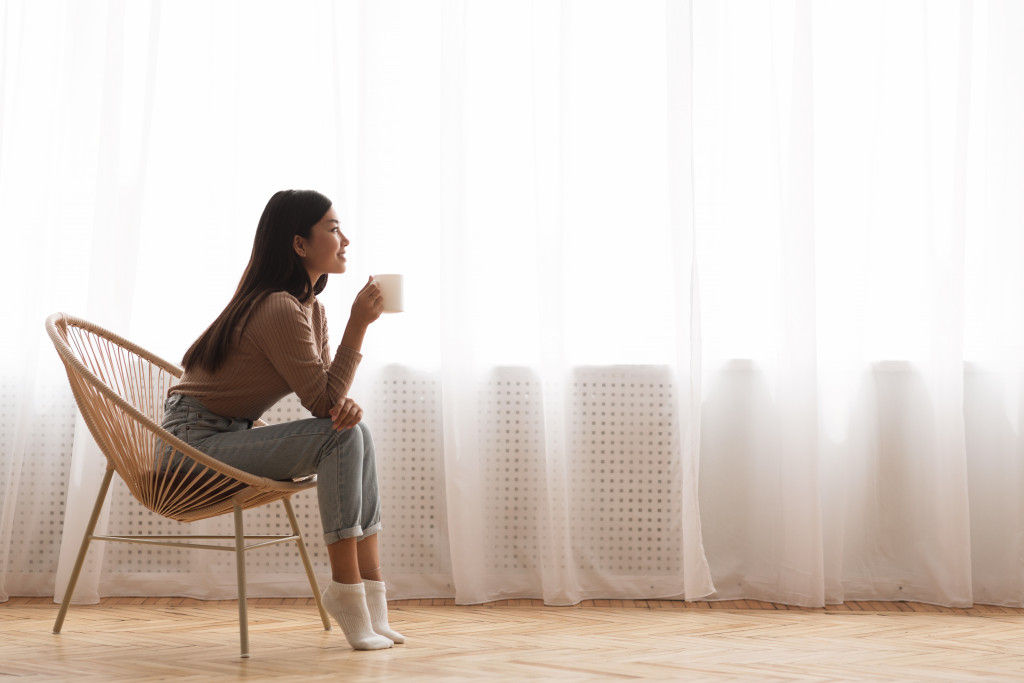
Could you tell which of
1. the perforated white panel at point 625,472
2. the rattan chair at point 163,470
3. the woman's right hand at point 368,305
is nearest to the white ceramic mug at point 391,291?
the woman's right hand at point 368,305

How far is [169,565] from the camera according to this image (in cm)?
274

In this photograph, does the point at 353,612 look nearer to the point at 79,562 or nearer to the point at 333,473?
the point at 333,473

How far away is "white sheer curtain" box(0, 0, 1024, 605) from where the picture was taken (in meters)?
2.69

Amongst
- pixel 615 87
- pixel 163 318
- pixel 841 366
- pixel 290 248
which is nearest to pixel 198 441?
pixel 290 248

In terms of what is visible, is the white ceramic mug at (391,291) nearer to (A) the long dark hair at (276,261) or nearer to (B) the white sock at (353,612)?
(A) the long dark hair at (276,261)

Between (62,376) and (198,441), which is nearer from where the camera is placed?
(198,441)

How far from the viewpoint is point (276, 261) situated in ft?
6.77

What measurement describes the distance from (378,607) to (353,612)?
0.10m

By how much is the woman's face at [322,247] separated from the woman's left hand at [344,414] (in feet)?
1.09

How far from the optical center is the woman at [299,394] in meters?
1.93

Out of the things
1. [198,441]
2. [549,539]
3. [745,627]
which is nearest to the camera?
[198,441]

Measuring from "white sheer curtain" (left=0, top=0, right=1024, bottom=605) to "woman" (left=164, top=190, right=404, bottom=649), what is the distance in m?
0.63

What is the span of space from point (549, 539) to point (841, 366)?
36.6 inches

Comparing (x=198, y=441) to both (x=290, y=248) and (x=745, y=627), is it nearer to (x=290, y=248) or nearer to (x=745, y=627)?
(x=290, y=248)
